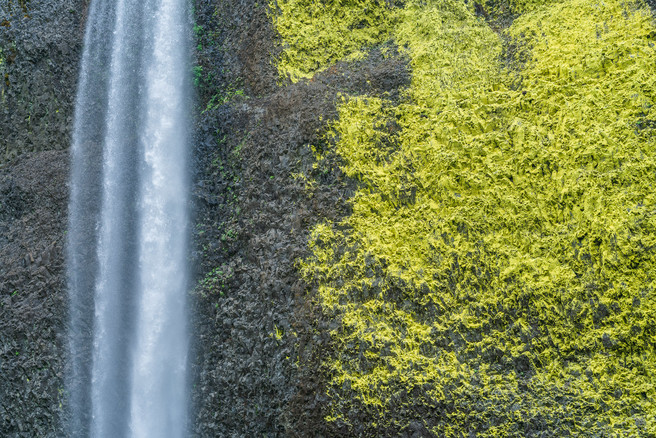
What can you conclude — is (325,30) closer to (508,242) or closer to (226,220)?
(226,220)

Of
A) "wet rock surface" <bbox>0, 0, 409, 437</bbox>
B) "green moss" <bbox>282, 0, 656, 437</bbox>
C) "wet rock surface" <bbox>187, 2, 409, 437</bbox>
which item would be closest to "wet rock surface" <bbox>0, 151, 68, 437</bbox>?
"wet rock surface" <bbox>0, 0, 409, 437</bbox>

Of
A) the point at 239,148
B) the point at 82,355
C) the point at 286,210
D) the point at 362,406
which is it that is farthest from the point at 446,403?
the point at 82,355

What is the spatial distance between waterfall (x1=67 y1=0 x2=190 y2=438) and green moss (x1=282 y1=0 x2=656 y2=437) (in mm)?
2830

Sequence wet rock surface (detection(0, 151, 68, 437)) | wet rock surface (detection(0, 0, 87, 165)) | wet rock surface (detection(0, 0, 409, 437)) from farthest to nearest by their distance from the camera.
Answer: wet rock surface (detection(0, 0, 87, 165))
wet rock surface (detection(0, 151, 68, 437))
wet rock surface (detection(0, 0, 409, 437))

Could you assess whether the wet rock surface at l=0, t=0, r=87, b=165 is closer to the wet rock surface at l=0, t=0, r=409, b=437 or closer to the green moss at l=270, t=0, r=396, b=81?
the wet rock surface at l=0, t=0, r=409, b=437

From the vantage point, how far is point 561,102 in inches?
245

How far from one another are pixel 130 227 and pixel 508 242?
6105mm

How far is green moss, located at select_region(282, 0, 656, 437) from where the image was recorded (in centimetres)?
528

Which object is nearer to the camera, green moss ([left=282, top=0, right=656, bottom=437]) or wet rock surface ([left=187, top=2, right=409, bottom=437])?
green moss ([left=282, top=0, right=656, bottom=437])

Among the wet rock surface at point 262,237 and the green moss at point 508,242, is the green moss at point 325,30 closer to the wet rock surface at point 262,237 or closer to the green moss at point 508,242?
the wet rock surface at point 262,237

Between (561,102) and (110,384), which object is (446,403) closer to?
(561,102)

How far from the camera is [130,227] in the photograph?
872 cm

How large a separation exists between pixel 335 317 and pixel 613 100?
164 inches

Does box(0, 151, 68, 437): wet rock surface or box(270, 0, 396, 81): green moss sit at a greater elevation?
box(270, 0, 396, 81): green moss
